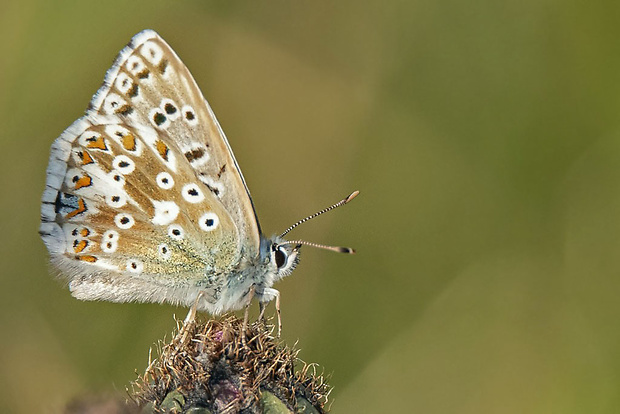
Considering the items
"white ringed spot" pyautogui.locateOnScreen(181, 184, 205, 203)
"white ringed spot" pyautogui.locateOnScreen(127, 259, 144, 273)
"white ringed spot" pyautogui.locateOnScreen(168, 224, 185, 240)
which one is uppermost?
"white ringed spot" pyautogui.locateOnScreen(181, 184, 205, 203)

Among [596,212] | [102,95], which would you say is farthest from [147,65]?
[596,212]

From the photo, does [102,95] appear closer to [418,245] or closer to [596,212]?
[418,245]

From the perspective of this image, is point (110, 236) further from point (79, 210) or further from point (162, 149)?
point (162, 149)

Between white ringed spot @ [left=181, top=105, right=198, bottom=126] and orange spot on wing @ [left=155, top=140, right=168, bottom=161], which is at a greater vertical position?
white ringed spot @ [left=181, top=105, right=198, bottom=126]

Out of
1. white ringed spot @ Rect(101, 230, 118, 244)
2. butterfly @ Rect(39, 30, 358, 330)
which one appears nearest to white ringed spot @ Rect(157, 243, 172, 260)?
butterfly @ Rect(39, 30, 358, 330)

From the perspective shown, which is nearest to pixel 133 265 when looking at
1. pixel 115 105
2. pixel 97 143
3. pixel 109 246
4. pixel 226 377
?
pixel 109 246

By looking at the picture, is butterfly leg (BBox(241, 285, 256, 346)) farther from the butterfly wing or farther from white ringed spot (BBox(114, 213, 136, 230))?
white ringed spot (BBox(114, 213, 136, 230))

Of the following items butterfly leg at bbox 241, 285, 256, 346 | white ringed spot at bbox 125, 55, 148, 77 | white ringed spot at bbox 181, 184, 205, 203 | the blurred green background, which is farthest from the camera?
the blurred green background
